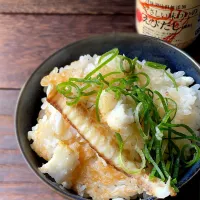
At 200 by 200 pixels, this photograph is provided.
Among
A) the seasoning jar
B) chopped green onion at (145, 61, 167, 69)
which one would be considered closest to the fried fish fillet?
chopped green onion at (145, 61, 167, 69)

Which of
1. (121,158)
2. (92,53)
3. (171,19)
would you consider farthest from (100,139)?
(171,19)

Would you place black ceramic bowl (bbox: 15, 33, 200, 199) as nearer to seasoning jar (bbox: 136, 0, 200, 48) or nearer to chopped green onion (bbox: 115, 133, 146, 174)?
seasoning jar (bbox: 136, 0, 200, 48)

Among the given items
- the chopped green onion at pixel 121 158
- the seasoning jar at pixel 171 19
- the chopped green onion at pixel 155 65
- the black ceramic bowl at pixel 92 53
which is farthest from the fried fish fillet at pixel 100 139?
the seasoning jar at pixel 171 19

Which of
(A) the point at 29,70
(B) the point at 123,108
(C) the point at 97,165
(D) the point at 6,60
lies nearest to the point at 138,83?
(B) the point at 123,108

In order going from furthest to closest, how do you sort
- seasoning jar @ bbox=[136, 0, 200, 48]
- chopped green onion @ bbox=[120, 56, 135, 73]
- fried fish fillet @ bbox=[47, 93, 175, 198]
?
seasoning jar @ bbox=[136, 0, 200, 48] < chopped green onion @ bbox=[120, 56, 135, 73] < fried fish fillet @ bbox=[47, 93, 175, 198]

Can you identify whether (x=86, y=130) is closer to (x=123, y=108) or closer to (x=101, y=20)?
(x=123, y=108)
